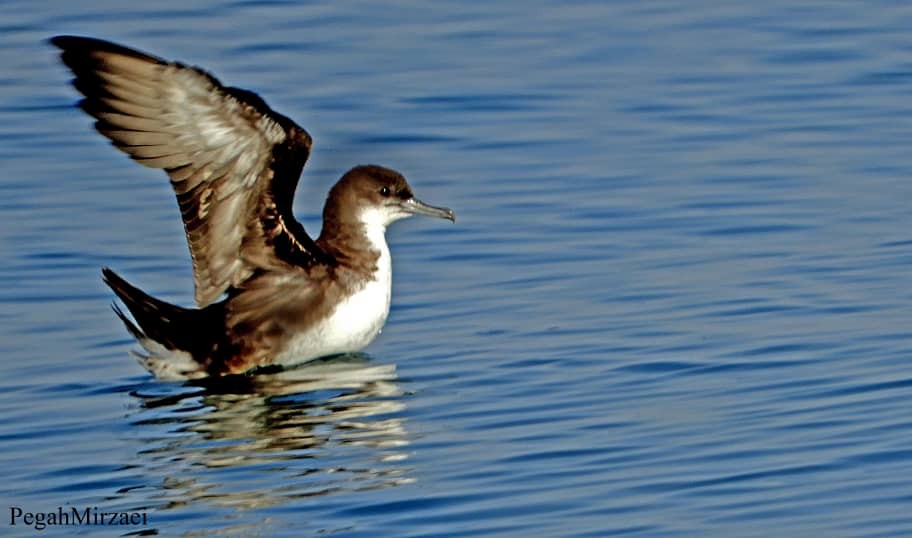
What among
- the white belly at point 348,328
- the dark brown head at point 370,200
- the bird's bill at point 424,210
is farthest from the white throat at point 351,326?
the bird's bill at point 424,210

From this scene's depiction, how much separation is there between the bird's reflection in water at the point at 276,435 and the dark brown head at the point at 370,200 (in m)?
0.73

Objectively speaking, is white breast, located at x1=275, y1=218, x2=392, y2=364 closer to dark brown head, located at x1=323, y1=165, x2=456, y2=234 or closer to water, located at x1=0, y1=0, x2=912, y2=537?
water, located at x1=0, y1=0, x2=912, y2=537

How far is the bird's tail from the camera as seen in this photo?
35.0ft

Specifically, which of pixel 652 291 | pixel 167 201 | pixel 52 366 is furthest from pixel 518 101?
pixel 52 366

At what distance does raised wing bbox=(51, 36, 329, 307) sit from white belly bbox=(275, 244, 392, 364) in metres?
0.40

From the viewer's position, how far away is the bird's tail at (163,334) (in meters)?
10.7

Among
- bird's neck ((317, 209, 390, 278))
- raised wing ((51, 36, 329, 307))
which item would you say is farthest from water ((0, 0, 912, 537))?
raised wing ((51, 36, 329, 307))

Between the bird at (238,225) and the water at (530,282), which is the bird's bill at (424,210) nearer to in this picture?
the bird at (238,225)

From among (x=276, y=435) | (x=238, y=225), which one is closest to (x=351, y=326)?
(x=238, y=225)

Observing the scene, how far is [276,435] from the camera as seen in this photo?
31.2 feet

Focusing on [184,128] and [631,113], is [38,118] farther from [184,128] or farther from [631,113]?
[184,128]

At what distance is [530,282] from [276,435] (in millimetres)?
2827

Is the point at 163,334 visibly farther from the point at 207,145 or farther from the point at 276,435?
the point at 276,435

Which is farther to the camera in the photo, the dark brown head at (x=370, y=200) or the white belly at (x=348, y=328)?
the dark brown head at (x=370, y=200)
